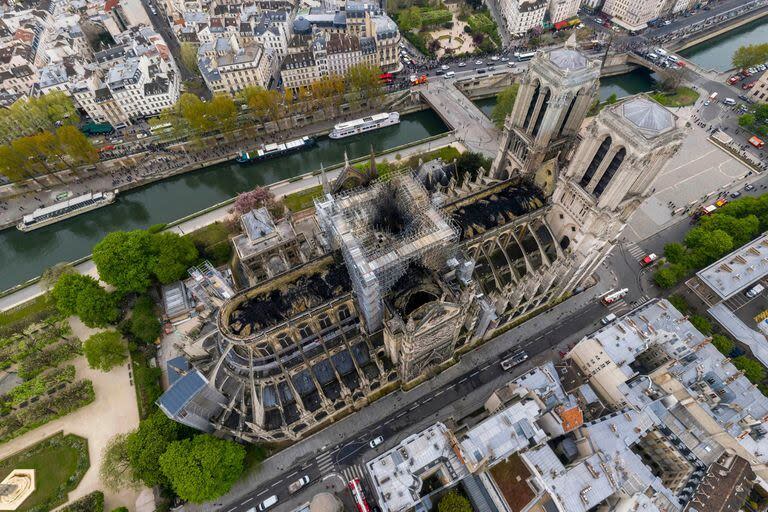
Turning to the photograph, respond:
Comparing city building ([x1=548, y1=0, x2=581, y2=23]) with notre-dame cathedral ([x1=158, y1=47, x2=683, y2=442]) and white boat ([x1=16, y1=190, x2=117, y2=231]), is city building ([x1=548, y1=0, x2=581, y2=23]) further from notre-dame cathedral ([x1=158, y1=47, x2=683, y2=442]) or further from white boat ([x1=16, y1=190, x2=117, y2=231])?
white boat ([x1=16, y1=190, x2=117, y2=231])

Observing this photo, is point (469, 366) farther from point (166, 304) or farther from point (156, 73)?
point (156, 73)

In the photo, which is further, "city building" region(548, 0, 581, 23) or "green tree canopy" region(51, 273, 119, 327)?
"city building" region(548, 0, 581, 23)

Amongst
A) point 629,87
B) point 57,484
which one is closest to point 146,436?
point 57,484

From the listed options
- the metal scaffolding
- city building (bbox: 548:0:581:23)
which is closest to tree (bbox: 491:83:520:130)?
the metal scaffolding

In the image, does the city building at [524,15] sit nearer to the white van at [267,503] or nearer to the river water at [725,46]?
the river water at [725,46]

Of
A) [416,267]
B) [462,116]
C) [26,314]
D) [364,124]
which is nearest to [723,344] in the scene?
[416,267]

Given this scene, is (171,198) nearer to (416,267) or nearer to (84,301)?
(84,301)
